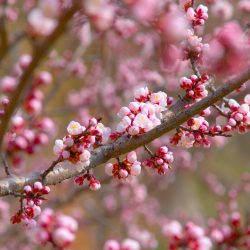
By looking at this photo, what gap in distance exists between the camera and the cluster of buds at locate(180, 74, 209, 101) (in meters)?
2.06

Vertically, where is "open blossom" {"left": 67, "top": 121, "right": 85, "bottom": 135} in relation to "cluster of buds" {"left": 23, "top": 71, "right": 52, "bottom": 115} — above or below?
above

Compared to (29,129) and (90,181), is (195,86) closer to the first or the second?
(90,181)

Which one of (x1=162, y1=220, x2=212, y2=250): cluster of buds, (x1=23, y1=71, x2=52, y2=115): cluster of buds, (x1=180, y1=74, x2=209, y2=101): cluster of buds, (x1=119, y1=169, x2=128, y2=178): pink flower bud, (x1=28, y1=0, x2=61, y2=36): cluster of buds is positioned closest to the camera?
(x1=28, y1=0, x2=61, y2=36): cluster of buds

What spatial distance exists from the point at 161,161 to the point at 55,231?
83 cm

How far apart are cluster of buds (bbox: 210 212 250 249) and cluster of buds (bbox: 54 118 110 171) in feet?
5.11

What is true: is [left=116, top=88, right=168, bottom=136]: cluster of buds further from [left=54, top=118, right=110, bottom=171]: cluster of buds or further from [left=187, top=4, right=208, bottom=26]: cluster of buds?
[left=187, top=4, right=208, bottom=26]: cluster of buds

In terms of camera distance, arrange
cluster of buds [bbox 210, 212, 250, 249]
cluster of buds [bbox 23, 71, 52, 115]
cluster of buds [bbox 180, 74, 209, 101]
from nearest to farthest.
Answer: cluster of buds [bbox 180, 74, 209, 101] < cluster of buds [bbox 210, 212, 250, 249] < cluster of buds [bbox 23, 71, 52, 115]

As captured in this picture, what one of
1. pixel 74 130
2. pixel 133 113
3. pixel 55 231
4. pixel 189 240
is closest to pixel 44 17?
pixel 74 130

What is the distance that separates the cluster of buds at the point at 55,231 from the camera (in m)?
2.44

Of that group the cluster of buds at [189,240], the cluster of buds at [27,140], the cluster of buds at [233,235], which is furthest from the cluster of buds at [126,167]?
the cluster of buds at [233,235]

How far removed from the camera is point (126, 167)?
199 cm

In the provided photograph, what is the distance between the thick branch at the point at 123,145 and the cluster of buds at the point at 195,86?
21 centimetres

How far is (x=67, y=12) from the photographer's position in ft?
3.63

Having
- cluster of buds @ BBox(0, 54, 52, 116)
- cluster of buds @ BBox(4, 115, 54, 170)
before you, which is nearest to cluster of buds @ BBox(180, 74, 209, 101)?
cluster of buds @ BBox(4, 115, 54, 170)
